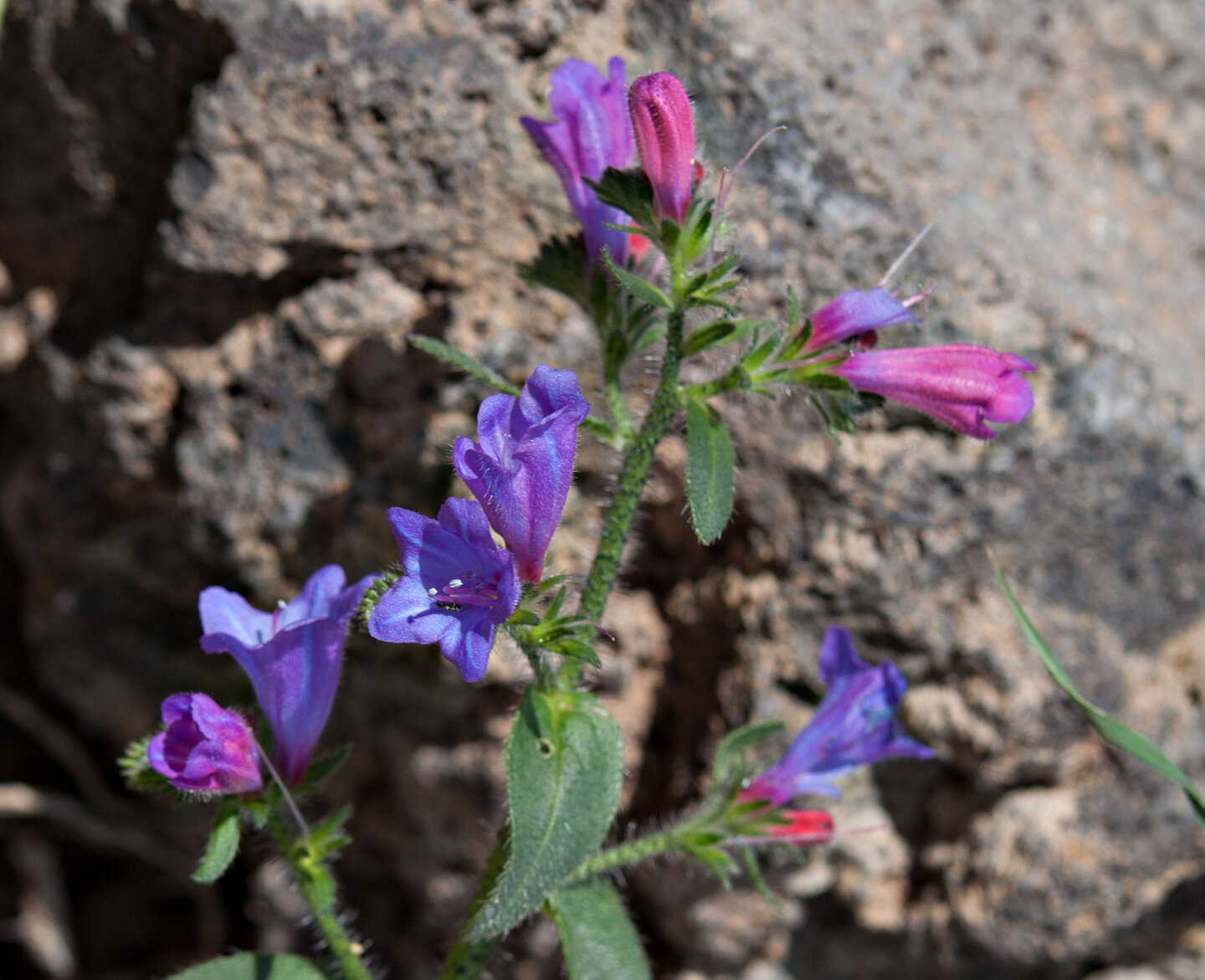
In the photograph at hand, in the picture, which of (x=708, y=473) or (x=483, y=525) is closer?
(x=483, y=525)

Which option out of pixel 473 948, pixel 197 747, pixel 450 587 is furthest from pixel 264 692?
pixel 473 948

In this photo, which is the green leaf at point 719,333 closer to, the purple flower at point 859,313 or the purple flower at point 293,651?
the purple flower at point 859,313

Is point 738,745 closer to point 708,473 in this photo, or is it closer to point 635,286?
point 708,473

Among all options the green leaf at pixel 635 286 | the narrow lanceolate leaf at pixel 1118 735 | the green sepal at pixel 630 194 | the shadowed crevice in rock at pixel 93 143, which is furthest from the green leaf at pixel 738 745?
the shadowed crevice in rock at pixel 93 143

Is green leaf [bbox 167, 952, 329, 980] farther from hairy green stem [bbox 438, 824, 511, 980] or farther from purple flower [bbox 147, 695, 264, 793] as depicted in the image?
purple flower [bbox 147, 695, 264, 793]

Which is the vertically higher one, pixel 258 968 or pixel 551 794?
pixel 551 794

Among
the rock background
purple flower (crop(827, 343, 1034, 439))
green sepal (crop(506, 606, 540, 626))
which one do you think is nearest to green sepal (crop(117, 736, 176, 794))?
green sepal (crop(506, 606, 540, 626))

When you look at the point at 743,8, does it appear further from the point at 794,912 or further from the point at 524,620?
the point at 794,912
